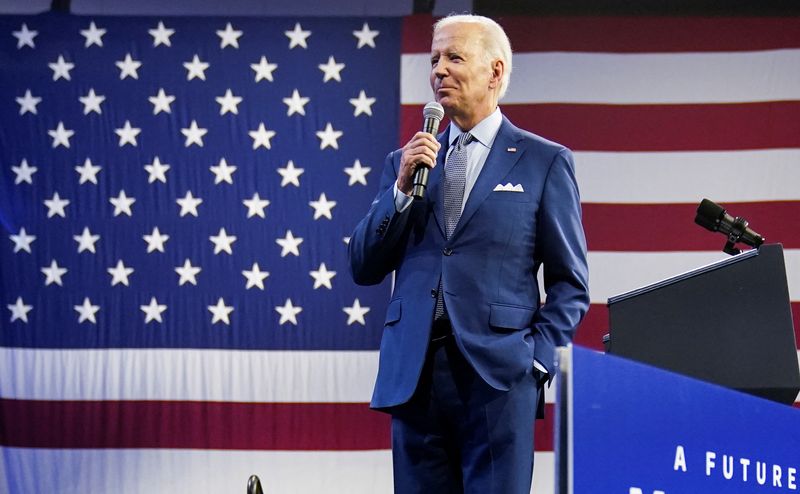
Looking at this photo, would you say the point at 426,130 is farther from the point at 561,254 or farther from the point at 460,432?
the point at 460,432

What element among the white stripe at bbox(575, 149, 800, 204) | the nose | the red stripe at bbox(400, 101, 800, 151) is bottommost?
the nose

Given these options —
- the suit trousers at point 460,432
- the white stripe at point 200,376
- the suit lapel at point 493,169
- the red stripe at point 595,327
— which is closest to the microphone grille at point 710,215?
the suit lapel at point 493,169

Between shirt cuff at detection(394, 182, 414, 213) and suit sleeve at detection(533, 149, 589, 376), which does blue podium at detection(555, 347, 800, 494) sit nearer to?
suit sleeve at detection(533, 149, 589, 376)

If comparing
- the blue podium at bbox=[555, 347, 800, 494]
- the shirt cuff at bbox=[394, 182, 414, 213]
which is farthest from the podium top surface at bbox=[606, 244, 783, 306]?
the blue podium at bbox=[555, 347, 800, 494]

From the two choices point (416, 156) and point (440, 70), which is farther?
point (440, 70)

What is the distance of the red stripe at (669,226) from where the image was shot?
13.2ft

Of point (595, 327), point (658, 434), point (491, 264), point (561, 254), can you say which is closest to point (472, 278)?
point (491, 264)

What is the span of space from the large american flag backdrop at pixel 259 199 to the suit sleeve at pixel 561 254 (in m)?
2.04

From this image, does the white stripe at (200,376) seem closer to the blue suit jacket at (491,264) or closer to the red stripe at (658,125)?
the red stripe at (658,125)

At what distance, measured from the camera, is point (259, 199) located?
13.7 ft

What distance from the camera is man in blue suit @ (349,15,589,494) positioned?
1.82m

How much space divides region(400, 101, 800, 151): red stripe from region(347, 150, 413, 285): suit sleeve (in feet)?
7.09

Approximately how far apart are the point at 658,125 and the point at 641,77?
23 centimetres

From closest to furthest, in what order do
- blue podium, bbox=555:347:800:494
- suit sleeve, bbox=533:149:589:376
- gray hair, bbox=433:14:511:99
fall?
blue podium, bbox=555:347:800:494 < suit sleeve, bbox=533:149:589:376 < gray hair, bbox=433:14:511:99
